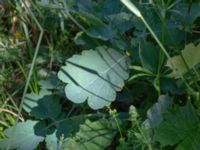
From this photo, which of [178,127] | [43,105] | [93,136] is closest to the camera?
[178,127]

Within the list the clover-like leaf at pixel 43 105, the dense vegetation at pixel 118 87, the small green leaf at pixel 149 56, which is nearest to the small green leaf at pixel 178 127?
the dense vegetation at pixel 118 87

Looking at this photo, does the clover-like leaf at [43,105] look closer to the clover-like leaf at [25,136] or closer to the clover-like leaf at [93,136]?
the clover-like leaf at [25,136]

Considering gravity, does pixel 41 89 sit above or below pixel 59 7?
below

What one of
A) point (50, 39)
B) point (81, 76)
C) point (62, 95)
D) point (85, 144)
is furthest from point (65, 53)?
point (85, 144)

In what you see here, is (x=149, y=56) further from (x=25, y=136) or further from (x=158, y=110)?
(x=25, y=136)

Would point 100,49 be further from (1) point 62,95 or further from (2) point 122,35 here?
(1) point 62,95

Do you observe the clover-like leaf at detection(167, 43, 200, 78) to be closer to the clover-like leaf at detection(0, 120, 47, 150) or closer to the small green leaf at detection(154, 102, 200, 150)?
the small green leaf at detection(154, 102, 200, 150)

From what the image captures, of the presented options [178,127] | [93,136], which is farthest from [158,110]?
[93,136]
